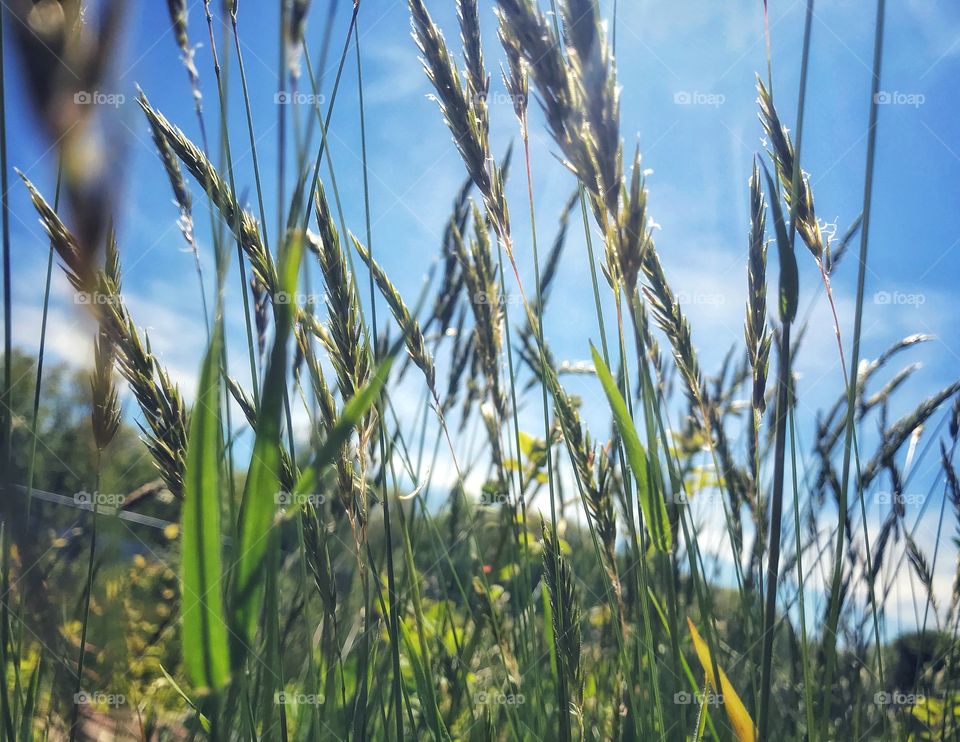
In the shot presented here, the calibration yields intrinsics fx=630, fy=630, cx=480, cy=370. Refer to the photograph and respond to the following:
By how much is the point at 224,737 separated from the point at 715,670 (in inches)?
23.8

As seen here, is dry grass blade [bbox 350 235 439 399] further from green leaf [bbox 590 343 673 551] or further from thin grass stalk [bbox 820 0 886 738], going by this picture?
thin grass stalk [bbox 820 0 886 738]

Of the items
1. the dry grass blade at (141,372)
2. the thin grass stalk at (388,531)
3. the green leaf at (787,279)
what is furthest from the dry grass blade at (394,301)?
the green leaf at (787,279)

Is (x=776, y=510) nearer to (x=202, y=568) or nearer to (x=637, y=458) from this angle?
(x=637, y=458)

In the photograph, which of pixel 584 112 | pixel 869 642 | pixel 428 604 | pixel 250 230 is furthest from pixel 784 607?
pixel 250 230

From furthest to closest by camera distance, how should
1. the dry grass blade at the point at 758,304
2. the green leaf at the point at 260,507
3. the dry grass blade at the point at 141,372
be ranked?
the dry grass blade at the point at 758,304 < the dry grass blade at the point at 141,372 < the green leaf at the point at 260,507

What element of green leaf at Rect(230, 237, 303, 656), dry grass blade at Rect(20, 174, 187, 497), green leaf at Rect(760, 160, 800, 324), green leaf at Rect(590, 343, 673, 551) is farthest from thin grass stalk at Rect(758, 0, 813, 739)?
dry grass blade at Rect(20, 174, 187, 497)

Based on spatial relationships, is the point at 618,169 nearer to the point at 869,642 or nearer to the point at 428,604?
the point at 869,642

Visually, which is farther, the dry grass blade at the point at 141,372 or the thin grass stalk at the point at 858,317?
the thin grass stalk at the point at 858,317

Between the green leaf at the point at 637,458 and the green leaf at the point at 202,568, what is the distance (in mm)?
468

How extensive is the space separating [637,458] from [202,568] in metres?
0.53

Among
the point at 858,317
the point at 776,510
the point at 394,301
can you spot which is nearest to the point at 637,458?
the point at 776,510

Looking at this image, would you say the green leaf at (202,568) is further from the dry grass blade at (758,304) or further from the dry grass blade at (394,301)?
the dry grass blade at (758,304)

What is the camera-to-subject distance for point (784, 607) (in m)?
1.73

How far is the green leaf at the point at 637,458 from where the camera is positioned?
2.42ft
